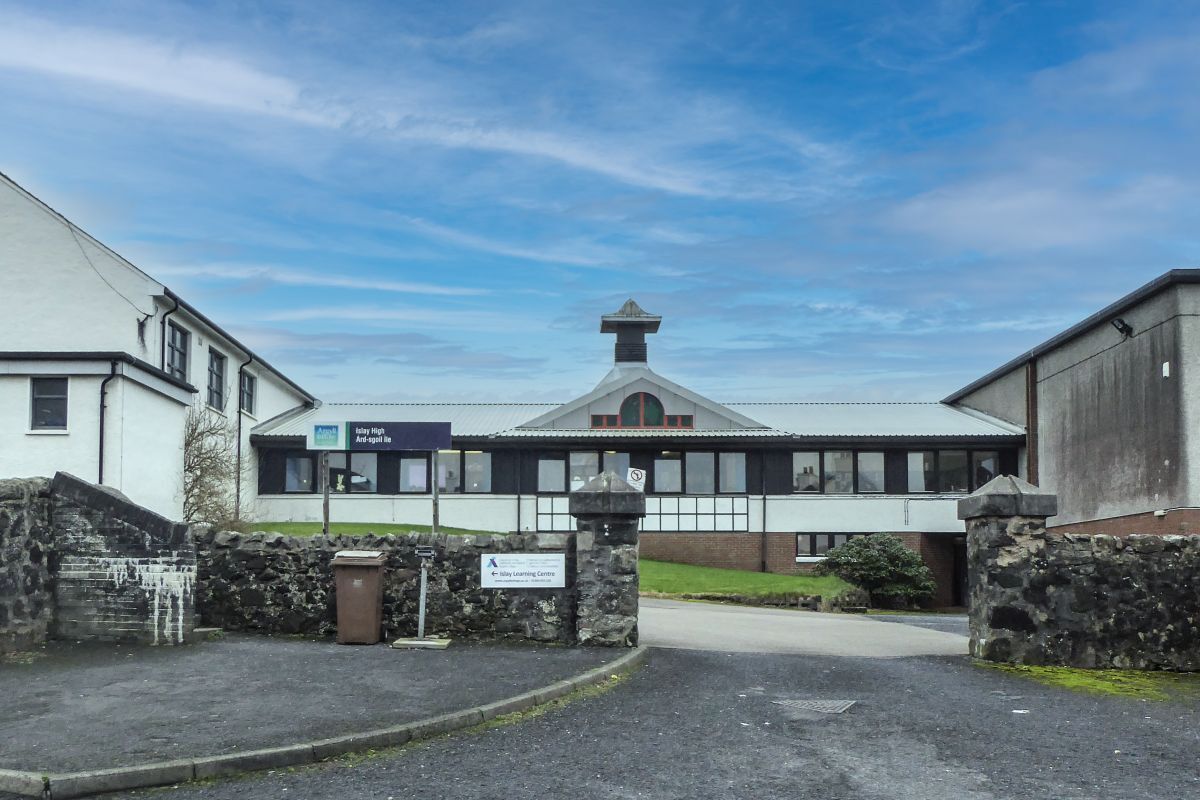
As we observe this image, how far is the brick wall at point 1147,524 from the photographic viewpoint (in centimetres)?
2615

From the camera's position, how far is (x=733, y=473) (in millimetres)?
37875

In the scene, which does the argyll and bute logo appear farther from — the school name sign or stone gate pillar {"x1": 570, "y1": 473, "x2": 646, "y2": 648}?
stone gate pillar {"x1": 570, "y1": 473, "x2": 646, "y2": 648}

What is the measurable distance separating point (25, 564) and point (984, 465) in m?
31.6

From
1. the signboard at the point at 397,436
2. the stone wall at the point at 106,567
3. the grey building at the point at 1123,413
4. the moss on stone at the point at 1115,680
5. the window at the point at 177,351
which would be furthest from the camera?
the window at the point at 177,351

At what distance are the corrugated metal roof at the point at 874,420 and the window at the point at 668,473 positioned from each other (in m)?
3.62

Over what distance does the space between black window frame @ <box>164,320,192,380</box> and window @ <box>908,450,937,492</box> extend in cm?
2317

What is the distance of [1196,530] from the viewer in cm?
2594

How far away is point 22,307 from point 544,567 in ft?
67.6

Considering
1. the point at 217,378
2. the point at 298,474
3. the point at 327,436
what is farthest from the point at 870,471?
the point at 327,436

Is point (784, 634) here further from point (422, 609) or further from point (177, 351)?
point (177, 351)

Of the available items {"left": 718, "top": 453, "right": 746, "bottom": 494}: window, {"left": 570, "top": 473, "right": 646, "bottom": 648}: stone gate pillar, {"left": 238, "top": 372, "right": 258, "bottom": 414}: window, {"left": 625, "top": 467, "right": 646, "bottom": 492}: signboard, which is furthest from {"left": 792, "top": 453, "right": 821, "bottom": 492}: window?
{"left": 570, "top": 473, "right": 646, "bottom": 648}: stone gate pillar

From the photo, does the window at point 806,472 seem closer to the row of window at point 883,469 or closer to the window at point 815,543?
the row of window at point 883,469

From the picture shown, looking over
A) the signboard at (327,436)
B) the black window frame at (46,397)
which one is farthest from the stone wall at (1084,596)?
the black window frame at (46,397)

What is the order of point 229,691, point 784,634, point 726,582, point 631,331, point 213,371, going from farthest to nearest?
point 631,331
point 213,371
point 726,582
point 784,634
point 229,691
